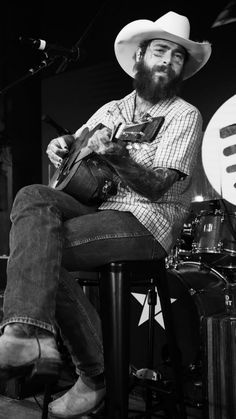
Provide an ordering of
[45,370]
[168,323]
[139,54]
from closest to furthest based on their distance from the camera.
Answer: [45,370] < [168,323] < [139,54]

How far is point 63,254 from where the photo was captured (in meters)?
1.61

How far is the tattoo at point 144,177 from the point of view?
4.95 feet

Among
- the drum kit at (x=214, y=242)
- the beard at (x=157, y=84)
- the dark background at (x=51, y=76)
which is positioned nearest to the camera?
the beard at (x=157, y=84)

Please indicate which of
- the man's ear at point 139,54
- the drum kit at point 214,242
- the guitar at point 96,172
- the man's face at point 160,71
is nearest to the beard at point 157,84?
the man's face at point 160,71

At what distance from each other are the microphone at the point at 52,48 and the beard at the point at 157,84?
0.99 meters

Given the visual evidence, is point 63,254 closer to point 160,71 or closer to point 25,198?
point 25,198

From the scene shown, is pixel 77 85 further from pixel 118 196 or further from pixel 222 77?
pixel 118 196

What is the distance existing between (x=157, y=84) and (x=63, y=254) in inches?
31.2

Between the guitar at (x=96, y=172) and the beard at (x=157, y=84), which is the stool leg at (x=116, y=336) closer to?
the guitar at (x=96, y=172)

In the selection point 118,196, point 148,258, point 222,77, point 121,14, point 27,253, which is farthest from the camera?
point 121,14

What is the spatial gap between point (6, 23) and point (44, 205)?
3.83 m

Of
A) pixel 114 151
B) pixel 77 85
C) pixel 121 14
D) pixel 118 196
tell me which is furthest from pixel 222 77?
pixel 114 151

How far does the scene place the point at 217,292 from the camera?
246 cm

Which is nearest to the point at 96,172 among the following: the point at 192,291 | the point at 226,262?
the point at 192,291
